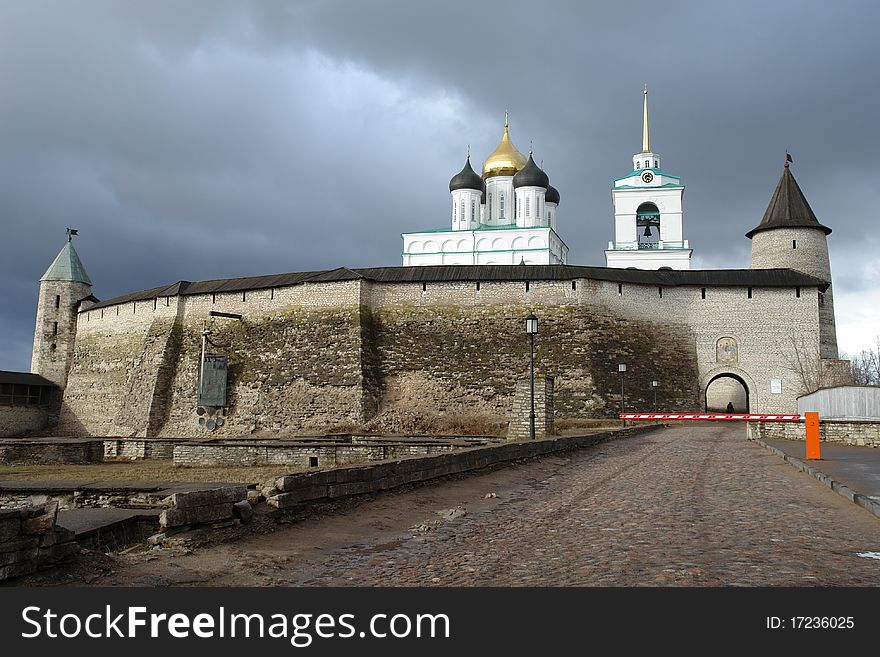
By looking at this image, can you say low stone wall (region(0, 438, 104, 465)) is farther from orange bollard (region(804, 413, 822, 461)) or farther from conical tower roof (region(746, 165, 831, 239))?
conical tower roof (region(746, 165, 831, 239))

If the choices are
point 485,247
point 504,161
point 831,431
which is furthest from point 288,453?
point 504,161

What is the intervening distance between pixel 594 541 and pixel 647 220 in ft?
154

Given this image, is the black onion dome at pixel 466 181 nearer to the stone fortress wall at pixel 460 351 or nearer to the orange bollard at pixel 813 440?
the stone fortress wall at pixel 460 351

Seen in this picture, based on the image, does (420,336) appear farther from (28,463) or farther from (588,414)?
(28,463)

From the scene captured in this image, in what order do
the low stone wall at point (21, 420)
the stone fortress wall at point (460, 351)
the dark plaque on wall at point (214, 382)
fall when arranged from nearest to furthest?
the stone fortress wall at point (460, 351)
the dark plaque on wall at point (214, 382)
the low stone wall at point (21, 420)

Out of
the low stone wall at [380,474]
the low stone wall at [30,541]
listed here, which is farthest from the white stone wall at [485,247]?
the low stone wall at [30,541]

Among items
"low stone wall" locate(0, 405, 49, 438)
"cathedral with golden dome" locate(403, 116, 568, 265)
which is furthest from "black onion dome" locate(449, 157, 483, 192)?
"low stone wall" locate(0, 405, 49, 438)

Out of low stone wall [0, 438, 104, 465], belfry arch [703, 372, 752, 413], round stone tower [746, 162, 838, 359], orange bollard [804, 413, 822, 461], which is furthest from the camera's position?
belfry arch [703, 372, 752, 413]

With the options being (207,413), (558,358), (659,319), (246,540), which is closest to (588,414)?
(558,358)

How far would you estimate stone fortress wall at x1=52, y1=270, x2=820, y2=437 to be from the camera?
2962cm

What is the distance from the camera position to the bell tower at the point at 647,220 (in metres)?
47.7

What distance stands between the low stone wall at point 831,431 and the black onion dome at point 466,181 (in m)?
34.5

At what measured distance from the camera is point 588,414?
2842 centimetres

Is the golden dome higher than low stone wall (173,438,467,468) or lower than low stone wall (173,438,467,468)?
higher
